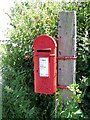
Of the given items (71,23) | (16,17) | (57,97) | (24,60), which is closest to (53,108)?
(57,97)

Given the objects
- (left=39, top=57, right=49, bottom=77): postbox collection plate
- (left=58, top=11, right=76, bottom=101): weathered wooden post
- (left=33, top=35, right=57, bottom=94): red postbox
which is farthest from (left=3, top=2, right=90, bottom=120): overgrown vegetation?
(left=39, top=57, right=49, bottom=77): postbox collection plate

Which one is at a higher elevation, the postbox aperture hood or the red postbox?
the postbox aperture hood

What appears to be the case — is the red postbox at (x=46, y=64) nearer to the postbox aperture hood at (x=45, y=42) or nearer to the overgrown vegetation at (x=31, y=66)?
the postbox aperture hood at (x=45, y=42)

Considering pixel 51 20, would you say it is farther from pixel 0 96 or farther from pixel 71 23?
pixel 0 96

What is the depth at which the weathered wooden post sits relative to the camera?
11.6ft

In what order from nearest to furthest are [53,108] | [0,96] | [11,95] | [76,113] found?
[76,113] < [53,108] < [11,95] < [0,96]

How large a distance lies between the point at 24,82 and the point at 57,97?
57 cm

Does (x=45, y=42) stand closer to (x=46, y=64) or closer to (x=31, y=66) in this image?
(x=46, y=64)

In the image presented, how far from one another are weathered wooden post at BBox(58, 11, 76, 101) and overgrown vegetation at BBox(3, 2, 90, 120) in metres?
0.13

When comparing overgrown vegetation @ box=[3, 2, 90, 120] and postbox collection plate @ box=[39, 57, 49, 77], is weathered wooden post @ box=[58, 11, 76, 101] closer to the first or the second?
overgrown vegetation @ box=[3, 2, 90, 120]

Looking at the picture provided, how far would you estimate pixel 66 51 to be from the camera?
141 inches

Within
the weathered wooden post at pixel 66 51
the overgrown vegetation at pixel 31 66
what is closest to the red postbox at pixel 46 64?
the weathered wooden post at pixel 66 51

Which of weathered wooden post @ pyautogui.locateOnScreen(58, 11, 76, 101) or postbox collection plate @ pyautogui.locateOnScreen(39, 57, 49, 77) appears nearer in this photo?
postbox collection plate @ pyautogui.locateOnScreen(39, 57, 49, 77)

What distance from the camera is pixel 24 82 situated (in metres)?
3.95
